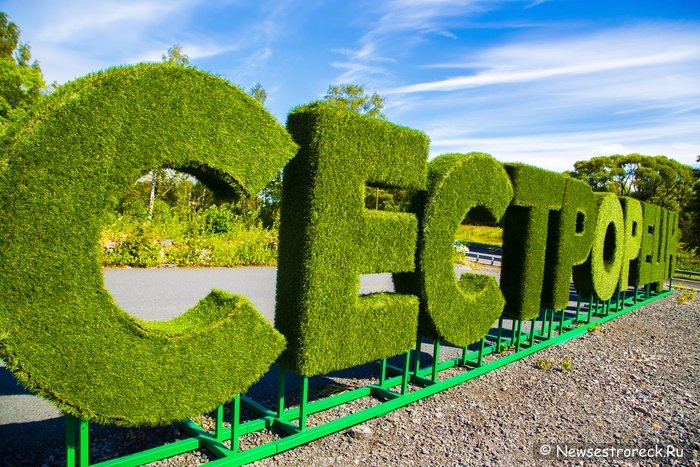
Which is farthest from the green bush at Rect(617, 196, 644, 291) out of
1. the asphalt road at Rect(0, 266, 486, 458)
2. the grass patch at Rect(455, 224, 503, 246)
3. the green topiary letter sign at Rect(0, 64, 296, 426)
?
the grass patch at Rect(455, 224, 503, 246)

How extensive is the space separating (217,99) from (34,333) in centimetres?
189

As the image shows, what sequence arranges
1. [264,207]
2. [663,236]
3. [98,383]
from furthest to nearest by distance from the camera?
[264,207]
[663,236]
[98,383]

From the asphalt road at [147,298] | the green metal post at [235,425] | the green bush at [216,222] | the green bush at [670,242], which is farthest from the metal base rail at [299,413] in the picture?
the green bush at [216,222]

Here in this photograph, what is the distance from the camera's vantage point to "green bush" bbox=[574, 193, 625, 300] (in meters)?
8.87

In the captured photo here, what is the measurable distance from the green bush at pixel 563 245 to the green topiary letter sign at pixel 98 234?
5.56 metres

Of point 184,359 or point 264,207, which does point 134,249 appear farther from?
point 184,359

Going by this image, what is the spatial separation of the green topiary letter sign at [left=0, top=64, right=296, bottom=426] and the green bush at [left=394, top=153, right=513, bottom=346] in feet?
6.67

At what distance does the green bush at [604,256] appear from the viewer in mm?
8867

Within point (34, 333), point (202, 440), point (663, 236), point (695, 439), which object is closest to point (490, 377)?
point (695, 439)

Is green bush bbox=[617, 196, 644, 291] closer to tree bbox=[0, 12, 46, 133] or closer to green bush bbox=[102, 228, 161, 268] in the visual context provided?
green bush bbox=[102, 228, 161, 268]

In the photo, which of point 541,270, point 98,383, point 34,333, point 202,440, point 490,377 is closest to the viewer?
point 34,333

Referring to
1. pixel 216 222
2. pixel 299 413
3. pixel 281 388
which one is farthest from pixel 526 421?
pixel 216 222

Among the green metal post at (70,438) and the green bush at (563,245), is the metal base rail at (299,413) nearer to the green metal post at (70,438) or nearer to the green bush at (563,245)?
the green metal post at (70,438)

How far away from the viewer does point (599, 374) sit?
6.60m
